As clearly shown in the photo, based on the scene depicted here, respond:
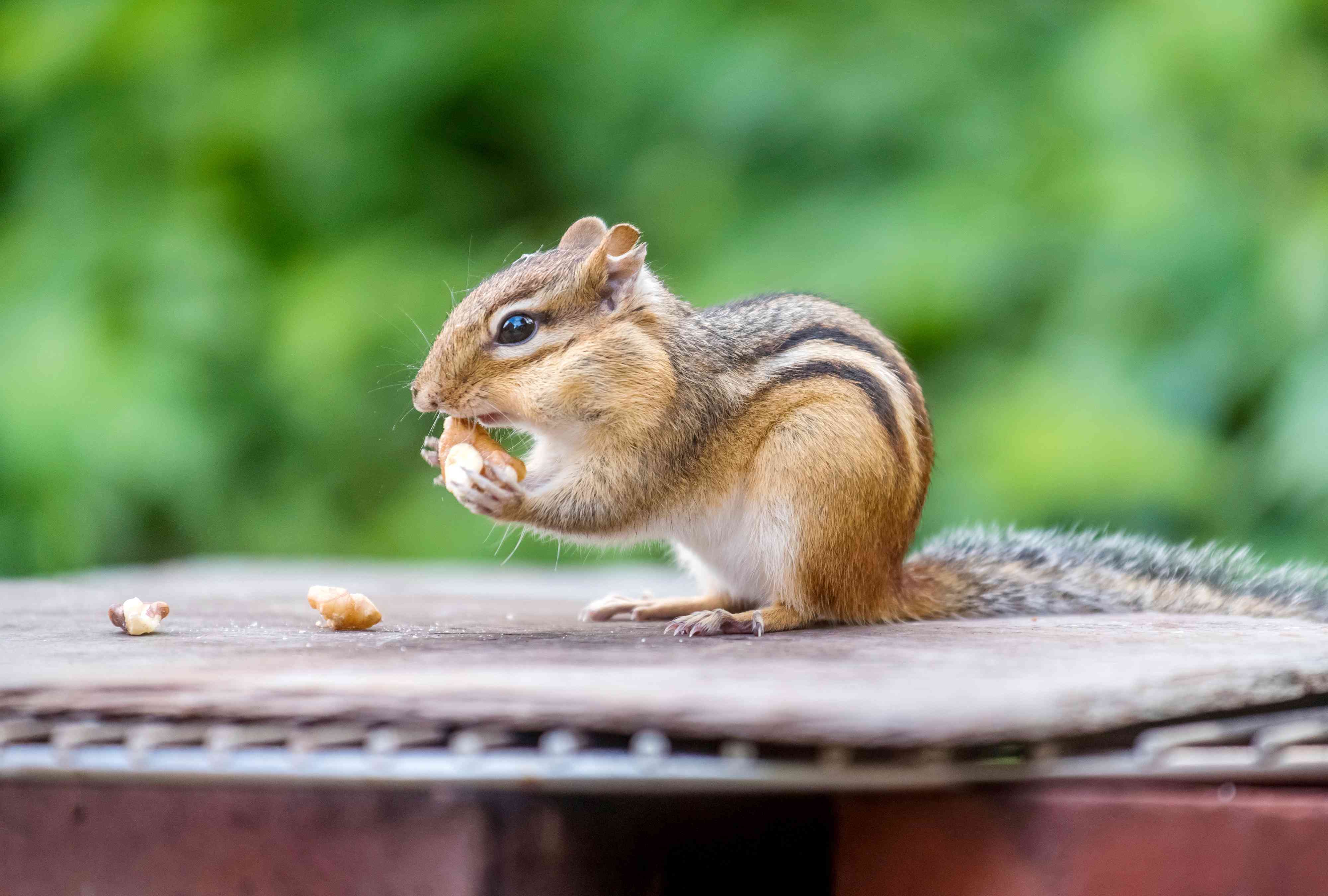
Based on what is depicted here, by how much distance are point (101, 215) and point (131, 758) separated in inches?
125

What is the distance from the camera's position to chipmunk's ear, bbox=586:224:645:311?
1996mm

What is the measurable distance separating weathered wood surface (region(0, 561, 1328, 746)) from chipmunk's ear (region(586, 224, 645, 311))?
0.45m

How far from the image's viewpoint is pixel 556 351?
1950 millimetres

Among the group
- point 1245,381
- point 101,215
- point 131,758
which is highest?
point 101,215

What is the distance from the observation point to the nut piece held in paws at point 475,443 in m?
1.88

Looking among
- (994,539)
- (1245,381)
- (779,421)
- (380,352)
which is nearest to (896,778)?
(779,421)

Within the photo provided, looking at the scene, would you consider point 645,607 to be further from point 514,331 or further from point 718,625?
point 514,331

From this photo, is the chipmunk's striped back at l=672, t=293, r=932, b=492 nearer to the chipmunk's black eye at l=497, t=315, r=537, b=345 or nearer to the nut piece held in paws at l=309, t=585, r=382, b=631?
the chipmunk's black eye at l=497, t=315, r=537, b=345

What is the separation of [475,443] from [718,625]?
445 mm

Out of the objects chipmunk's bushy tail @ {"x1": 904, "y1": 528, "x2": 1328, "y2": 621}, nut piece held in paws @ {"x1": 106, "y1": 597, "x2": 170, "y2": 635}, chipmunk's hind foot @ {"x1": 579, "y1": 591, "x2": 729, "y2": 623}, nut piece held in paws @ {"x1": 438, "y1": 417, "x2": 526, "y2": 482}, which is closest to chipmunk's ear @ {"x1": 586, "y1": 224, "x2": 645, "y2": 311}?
nut piece held in paws @ {"x1": 438, "y1": 417, "x2": 526, "y2": 482}

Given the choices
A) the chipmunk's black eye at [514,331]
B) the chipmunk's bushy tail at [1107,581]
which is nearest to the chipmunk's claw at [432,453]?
the chipmunk's black eye at [514,331]

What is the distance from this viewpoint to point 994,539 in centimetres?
213

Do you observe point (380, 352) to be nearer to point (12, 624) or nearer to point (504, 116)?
point (504, 116)

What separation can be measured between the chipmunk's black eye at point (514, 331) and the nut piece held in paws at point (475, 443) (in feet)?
0.39
